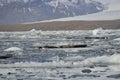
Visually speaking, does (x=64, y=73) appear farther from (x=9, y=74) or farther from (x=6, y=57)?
(x=6, y=57)

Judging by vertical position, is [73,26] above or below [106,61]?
above

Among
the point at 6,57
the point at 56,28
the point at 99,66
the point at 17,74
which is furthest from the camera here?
the point at 56,28

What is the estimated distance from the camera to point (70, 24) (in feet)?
458

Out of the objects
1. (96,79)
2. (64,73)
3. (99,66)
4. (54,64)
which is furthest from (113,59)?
(96,79)

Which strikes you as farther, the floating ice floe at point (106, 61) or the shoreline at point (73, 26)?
the shoreline at point (73, 26)

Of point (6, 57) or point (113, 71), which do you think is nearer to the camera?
point (113, 71)

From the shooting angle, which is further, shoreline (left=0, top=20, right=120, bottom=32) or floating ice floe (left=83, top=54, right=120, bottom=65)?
shoreline (left=0, top=20, right=120, bottom=32)

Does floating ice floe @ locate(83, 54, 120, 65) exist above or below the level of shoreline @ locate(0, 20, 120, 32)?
below

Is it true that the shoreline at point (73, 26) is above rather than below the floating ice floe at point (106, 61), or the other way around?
above

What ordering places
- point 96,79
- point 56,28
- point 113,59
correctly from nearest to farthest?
1. point 96,79
2. point 113,59
3. point 56,28

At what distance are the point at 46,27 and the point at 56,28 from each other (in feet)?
11.5

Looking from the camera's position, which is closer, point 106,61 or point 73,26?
point 106,61

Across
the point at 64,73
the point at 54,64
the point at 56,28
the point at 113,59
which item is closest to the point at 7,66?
the point at 54,64

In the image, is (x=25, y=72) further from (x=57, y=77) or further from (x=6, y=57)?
(x=6, y=57)
